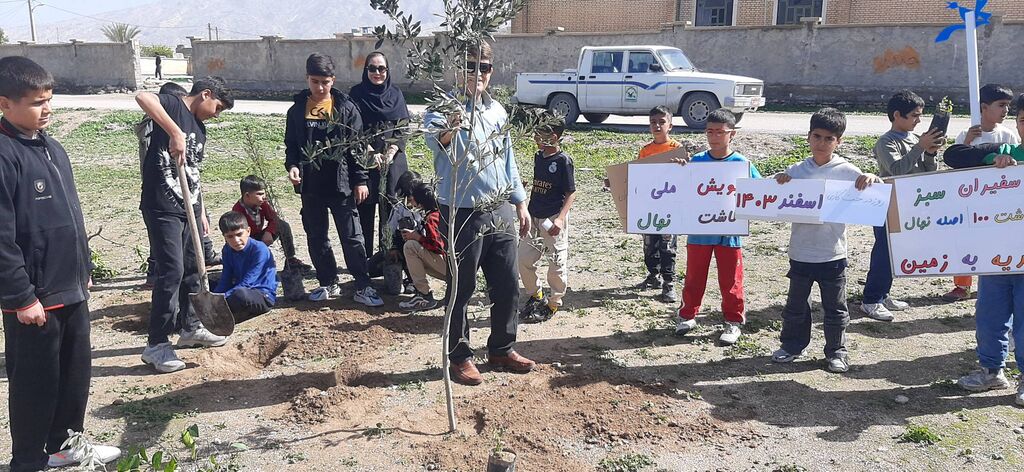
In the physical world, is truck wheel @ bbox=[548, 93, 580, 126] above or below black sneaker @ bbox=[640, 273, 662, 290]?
above

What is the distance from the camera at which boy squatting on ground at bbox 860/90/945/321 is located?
5.41 meters

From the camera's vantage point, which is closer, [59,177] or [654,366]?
[59,177]

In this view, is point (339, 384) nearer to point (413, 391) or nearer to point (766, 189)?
point (413, 391)

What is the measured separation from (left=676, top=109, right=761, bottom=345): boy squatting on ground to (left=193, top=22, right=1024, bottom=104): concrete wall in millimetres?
15241

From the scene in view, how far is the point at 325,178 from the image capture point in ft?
19.2

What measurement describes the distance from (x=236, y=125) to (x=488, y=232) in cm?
1437

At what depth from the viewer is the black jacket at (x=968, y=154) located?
452cm

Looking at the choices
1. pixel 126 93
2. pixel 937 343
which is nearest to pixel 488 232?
pixel 937 343

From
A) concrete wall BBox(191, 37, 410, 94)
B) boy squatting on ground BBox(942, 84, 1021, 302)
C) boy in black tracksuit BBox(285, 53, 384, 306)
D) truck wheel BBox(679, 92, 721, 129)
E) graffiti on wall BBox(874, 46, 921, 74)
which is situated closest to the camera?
boy squatting on ground BBox(942, 84, 1021, 302)

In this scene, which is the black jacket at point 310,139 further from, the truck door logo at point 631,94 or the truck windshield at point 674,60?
the truck windshield at point 674,60

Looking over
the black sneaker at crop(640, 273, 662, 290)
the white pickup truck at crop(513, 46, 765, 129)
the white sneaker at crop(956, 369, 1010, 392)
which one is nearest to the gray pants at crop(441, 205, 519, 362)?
the black sneaker at crop(640, 273, 662, 290)

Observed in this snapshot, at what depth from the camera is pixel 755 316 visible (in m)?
5.76

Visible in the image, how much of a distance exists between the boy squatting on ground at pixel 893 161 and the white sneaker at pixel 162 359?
4.70 m

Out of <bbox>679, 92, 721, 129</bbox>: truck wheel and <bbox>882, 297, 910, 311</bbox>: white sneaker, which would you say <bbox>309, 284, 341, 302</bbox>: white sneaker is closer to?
<bbox>882, 297, 910, 311</bbox>: white sneaker
